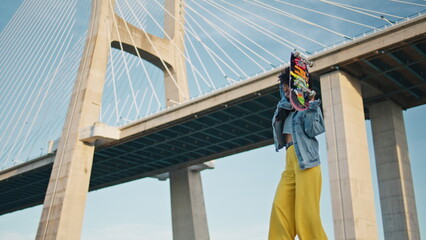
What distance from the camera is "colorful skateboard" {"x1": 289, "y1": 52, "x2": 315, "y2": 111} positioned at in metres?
6.03

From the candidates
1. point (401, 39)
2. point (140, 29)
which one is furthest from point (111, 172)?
point (401, 39)

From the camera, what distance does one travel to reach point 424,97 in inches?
1366

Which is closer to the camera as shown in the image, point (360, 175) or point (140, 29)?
point (360, 175)

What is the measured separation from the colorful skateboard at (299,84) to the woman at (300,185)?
0.12 meters

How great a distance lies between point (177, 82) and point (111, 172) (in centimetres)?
1355

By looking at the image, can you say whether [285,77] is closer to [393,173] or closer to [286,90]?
[286,90]

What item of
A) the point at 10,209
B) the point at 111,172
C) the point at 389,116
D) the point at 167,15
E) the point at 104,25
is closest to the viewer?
the point at 389,116

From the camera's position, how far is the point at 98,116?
43.0m

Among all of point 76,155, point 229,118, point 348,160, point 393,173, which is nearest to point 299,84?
point 348,160

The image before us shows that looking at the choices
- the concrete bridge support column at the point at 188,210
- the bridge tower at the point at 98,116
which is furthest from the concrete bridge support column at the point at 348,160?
the concrete bridge support column at the point at 188,210

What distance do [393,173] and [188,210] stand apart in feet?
68.1

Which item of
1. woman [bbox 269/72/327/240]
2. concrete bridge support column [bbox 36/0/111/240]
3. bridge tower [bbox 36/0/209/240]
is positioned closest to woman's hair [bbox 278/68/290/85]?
woman [bbox 269/72/327/240]

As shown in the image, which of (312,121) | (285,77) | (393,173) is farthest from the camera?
(393,173)

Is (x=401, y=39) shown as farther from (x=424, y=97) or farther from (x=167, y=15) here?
(x=167, y=15)
